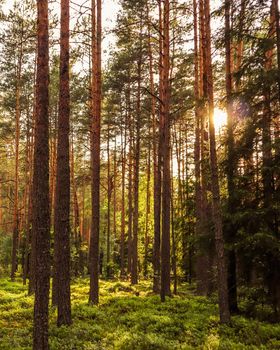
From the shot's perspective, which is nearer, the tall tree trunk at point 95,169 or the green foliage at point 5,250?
the tall tree trunk at point 95,169

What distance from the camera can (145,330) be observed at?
31.8 ft

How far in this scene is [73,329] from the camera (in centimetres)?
902

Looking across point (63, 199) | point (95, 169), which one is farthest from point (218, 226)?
point (95, 169)

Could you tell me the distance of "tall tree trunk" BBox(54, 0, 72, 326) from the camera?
381 inches

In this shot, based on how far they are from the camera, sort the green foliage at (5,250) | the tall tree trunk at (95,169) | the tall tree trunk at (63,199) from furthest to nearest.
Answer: the green foliage at (5,250), the tall tree trunk at (95,169), the tall tree trunk at (63,199)

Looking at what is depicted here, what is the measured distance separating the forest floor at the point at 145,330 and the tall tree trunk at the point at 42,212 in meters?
→ 1.20

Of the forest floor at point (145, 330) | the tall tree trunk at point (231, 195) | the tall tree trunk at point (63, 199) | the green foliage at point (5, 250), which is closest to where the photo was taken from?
the forest floor at point (145, 330)

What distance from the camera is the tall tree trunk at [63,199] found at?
31.7 feet

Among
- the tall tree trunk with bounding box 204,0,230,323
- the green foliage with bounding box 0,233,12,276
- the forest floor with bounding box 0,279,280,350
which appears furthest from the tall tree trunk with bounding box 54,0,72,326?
the green foliage with bounding box 0,233,12,276

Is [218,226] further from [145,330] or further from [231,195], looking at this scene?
[145,330]

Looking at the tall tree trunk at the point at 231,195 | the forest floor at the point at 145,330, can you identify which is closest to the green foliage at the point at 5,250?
the forest floor at the point at 145,330

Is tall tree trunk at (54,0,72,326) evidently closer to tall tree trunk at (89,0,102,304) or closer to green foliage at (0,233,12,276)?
tall tree trunk at (89,0,102,304)

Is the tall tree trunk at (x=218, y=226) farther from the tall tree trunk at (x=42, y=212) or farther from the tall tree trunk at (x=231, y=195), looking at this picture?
the tall tree trunk at (x=42, y=212)

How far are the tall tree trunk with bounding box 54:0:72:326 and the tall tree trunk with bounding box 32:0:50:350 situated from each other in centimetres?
285
